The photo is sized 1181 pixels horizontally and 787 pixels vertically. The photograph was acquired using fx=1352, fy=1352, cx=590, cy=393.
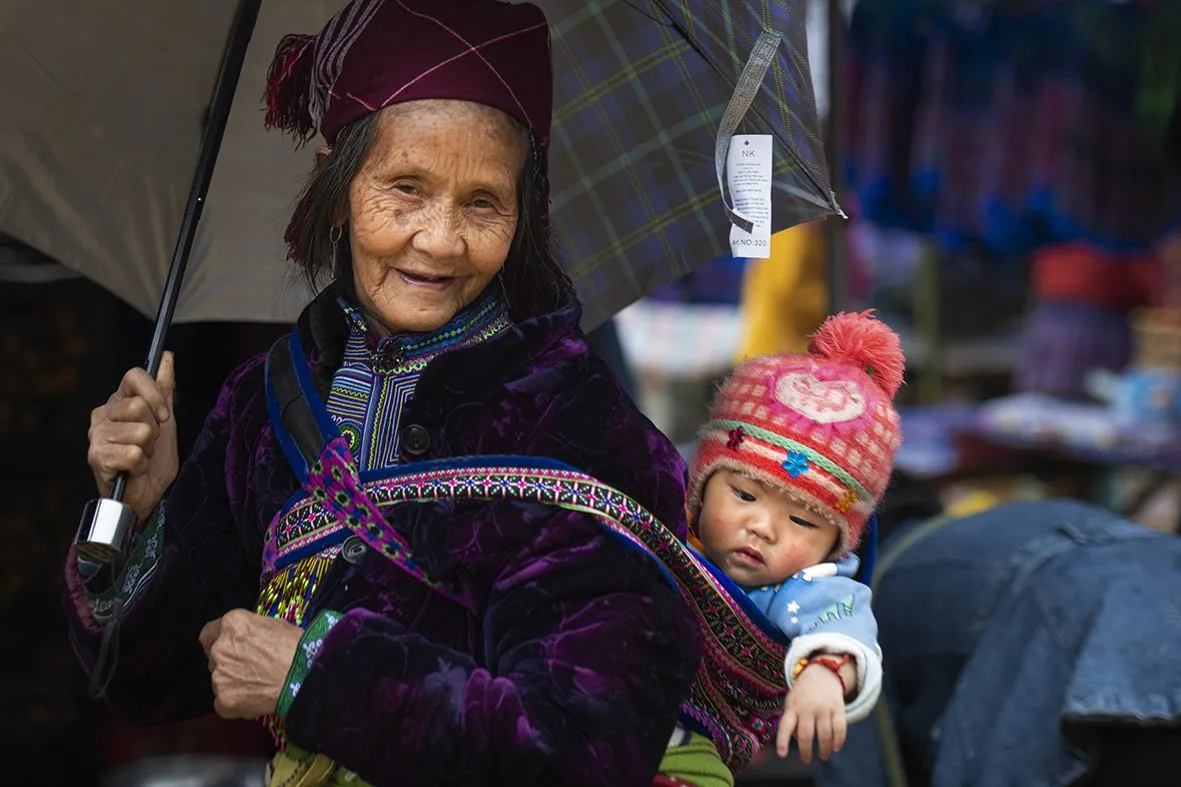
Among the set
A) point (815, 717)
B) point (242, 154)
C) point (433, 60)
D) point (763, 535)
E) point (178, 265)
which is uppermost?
point (433, 60)

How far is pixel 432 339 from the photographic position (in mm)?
1810

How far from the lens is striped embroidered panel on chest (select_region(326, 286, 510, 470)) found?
5.82 ft

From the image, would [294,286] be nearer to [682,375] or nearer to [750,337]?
[750,337]

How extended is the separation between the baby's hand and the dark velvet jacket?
0.18m

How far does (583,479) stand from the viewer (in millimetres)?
1658

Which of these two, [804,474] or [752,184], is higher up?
[752,184]

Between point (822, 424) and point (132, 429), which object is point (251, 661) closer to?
point (132, 429)

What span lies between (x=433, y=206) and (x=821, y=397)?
662 millimetres

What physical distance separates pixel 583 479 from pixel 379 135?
20.2 inches

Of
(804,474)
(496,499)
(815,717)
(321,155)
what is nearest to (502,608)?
(496,499)

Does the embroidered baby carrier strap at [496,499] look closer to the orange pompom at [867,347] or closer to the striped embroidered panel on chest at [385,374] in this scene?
the striped embroidered panel on chest at [385,374]

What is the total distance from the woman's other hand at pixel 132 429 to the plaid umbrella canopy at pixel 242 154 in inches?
14.4

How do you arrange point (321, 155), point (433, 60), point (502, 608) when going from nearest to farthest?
point (502, 608)
point (433, 60)
point (321, 155)

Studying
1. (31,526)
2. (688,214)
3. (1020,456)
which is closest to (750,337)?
(1020,456)
